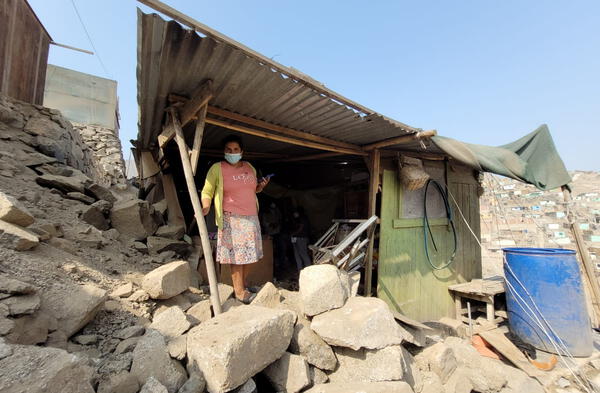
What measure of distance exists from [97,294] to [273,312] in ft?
3.96

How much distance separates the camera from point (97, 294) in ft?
5.64

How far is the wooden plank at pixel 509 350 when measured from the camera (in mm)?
3232

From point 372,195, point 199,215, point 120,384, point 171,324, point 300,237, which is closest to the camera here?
point 120,384

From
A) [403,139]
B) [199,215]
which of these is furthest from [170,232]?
[403,139]

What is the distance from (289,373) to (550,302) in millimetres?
3927

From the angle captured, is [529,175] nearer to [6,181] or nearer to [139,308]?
[139,308]

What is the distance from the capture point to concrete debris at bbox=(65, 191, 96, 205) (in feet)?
10.4

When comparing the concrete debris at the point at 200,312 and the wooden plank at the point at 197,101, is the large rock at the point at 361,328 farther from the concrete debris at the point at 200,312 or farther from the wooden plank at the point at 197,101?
the wooden plank at the point at 197,101

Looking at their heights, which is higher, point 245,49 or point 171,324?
point 245,49

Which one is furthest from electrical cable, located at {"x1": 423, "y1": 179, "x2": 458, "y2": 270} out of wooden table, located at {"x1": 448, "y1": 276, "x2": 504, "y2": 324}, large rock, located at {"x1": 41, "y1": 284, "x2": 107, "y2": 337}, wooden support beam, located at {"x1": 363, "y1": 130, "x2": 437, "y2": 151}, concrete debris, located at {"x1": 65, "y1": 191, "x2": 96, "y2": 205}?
concrete debris, located at {"x1": 65, "y1": 191, "x2": 96, "y2": 205}

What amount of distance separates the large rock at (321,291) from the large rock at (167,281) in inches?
43.8

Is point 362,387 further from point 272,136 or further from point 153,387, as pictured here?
point 272,136

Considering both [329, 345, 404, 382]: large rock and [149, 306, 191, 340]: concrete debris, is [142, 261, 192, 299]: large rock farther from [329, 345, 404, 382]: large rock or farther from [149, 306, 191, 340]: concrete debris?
[329, 345, 404, 382]: large rock

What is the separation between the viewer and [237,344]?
1521 mm
